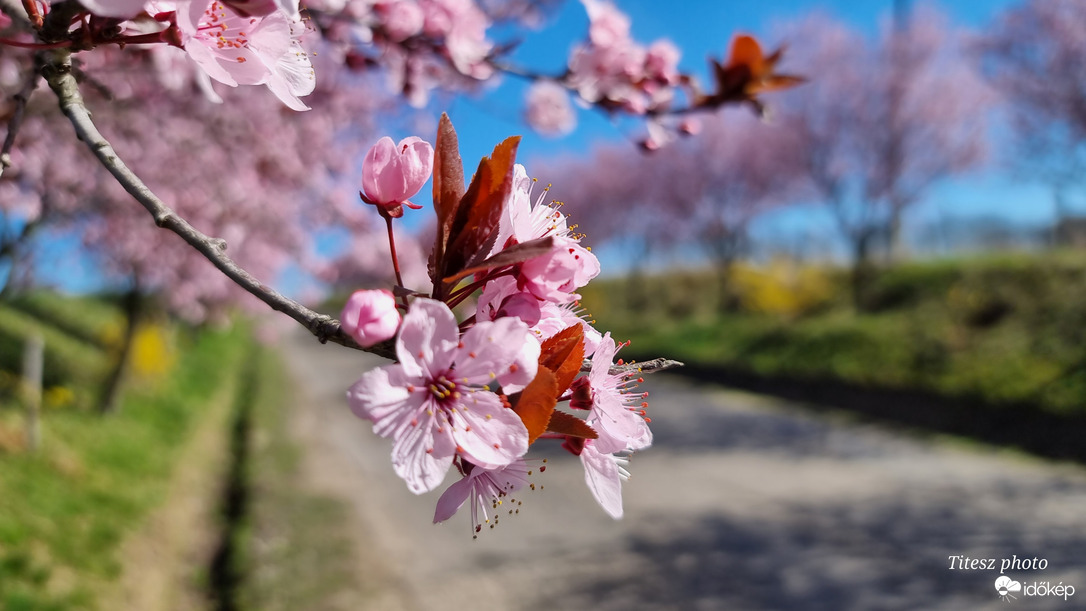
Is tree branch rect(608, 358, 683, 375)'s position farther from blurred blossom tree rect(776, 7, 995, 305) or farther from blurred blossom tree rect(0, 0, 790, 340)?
blurred blossom tree rect(776, 7, 995, 305)

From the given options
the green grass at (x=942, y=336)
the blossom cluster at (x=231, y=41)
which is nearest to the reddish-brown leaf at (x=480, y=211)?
the blossom cluster at (x=231, y=41)

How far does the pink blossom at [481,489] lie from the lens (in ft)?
2.50

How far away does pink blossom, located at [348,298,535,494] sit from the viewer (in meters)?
0.65

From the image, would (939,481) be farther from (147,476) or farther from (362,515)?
(147,476)

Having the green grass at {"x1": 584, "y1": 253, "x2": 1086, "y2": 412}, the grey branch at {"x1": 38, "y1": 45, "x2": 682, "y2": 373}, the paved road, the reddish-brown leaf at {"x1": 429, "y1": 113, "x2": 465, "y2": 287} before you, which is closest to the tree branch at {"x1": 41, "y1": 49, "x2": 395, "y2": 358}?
the grey branch at {"x1": 38, "y1": 45, "x2": 682, "y2": 373}

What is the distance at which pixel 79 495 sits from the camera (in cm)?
458

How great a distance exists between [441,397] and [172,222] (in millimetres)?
324

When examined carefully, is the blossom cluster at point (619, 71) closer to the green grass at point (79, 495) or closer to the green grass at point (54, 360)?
the green grass at point (79, 495)

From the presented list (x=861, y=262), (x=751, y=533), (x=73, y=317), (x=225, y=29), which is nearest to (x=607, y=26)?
(x=225, y=29)

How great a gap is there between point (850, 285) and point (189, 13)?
15481 mm

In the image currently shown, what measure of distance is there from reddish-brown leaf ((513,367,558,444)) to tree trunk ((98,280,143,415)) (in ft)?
24.4

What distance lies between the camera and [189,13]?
2.26ft

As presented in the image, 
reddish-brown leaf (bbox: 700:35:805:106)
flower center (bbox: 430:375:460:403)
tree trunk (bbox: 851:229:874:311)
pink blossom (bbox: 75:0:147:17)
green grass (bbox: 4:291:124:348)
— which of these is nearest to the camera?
pink blossom (bbox: 75:0:147:17)

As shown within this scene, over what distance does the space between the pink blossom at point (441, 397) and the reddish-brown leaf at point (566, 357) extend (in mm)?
53
